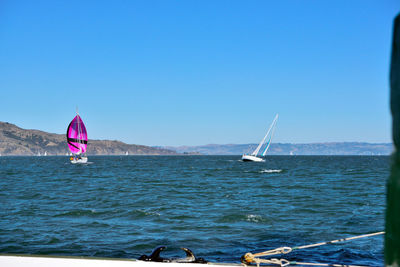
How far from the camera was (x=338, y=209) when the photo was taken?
58.7ft

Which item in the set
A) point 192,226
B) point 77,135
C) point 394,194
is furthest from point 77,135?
point 394,194

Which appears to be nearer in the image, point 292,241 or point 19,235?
point 292,241

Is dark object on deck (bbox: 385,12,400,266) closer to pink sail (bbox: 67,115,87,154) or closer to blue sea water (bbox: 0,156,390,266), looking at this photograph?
blue sea water (bbox: 0,156,390,266)

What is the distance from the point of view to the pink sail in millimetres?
79806

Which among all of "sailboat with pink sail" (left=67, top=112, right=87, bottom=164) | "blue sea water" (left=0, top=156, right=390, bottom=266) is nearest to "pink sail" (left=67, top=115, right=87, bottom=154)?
"sailboat with pink sail" (left=67, top=112, right=87, bottom=164)

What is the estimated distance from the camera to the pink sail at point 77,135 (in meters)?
79.8

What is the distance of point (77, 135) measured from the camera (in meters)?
80.6

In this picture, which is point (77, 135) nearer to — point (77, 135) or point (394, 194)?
Result: point (77, 135)

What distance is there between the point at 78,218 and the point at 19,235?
3.19 metres

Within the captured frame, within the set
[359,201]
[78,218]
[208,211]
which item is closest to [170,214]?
[208,211]

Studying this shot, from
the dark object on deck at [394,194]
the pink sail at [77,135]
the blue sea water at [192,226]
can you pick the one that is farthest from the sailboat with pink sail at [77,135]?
the dark object on deck at [394,194]

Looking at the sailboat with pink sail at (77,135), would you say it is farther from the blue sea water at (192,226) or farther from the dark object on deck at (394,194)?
the dark object on deck at (394,194)

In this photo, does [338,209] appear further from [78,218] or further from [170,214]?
[78,218]

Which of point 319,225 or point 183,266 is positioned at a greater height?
point 183,266
